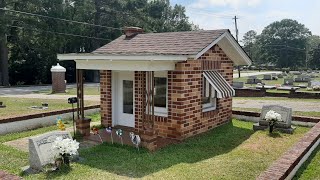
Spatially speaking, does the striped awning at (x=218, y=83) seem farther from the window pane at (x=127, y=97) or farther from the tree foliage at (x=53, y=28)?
the tree foliage at (x=53, y=28)

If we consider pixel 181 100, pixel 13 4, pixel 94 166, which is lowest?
pixel 94 166

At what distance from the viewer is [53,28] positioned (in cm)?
3812

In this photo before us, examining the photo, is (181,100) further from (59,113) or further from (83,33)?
(83,33)

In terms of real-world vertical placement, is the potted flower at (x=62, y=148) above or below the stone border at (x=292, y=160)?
above

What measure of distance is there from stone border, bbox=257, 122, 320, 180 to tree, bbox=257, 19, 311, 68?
8788cm

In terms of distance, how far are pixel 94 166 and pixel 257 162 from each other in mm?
4181

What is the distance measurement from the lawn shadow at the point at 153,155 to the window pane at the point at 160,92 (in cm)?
156

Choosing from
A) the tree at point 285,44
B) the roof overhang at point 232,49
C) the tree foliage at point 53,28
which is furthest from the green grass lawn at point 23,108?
the tree at point 285,44

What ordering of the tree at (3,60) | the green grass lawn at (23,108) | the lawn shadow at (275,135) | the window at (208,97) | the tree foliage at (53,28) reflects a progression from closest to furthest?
the lawn shadow at (275,135)
the window at (208,97)
the green grass lawn at (23,108)
the tree at (3,60)
the tree foliage at (53,28)

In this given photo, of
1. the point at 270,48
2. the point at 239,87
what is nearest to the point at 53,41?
the point at 239,87

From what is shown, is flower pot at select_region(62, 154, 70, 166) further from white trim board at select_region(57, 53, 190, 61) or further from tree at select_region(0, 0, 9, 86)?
tree at select_region(0, 0, 9, 86)

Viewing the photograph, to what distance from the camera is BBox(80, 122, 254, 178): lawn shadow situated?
7988 millimetres

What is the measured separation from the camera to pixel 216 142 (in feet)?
34.2

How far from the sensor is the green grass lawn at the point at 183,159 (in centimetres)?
747
